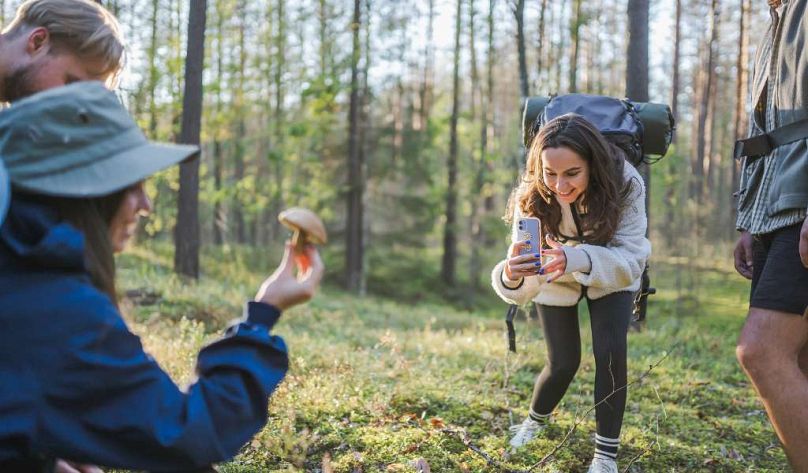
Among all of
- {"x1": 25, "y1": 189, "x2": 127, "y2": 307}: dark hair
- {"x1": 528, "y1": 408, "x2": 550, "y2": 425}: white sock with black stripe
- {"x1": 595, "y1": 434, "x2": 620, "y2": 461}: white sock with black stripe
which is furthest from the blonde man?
{"x1": 528, "y1": 408, "x2": 550, "y2": 425}: white sock with black stripe

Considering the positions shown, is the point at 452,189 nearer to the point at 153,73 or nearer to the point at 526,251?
the point at 153,73

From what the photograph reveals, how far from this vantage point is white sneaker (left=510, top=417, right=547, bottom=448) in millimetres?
4121

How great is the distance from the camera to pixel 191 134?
39.3 ft

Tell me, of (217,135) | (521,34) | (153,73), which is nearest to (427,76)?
(217,135)

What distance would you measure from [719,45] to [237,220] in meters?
25.0

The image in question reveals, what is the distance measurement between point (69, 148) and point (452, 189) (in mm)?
21864

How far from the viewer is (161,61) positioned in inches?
792

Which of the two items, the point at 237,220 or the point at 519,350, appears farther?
the point at 237,220

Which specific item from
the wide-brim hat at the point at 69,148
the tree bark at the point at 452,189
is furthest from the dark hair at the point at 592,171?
the tree bark at the point at 452,189

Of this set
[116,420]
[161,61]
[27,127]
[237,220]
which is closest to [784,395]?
[116,420]

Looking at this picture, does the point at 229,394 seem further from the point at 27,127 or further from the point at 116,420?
the point at 27,127

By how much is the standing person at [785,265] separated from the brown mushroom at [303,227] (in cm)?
202

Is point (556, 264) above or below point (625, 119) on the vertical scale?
below

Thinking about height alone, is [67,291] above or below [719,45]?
below
